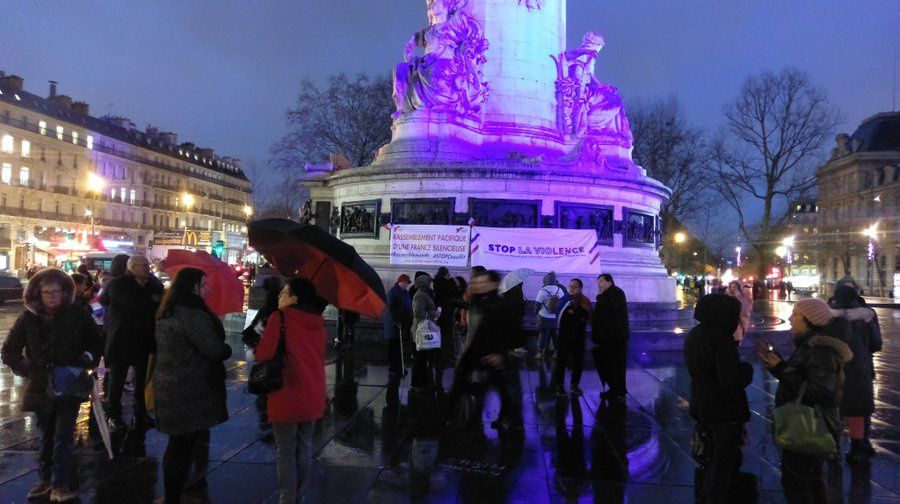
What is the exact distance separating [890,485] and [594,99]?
51.5 feet

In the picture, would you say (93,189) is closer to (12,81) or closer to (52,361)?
(12,81)

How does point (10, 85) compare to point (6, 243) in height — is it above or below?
above

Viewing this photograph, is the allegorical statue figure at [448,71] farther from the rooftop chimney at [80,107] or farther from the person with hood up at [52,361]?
the rooftop chimney at [80,107]

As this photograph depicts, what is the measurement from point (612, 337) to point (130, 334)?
18.4 ft

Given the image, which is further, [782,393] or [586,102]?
[586,102]

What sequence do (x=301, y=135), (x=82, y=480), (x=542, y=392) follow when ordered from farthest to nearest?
(x=301, y=135), (x=542, y=392), (x=82, y=480)

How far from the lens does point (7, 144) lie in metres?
56.3

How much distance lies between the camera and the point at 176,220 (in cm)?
8356

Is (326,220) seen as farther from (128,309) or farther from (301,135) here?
(301,135)

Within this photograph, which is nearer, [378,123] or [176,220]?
[378,123]

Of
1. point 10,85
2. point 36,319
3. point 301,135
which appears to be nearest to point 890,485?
point 36,319

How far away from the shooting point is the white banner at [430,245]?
48.2 feet

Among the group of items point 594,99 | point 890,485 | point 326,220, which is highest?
point 594,99

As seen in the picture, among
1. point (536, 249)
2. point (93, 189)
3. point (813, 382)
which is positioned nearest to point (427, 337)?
point (813, 382)
